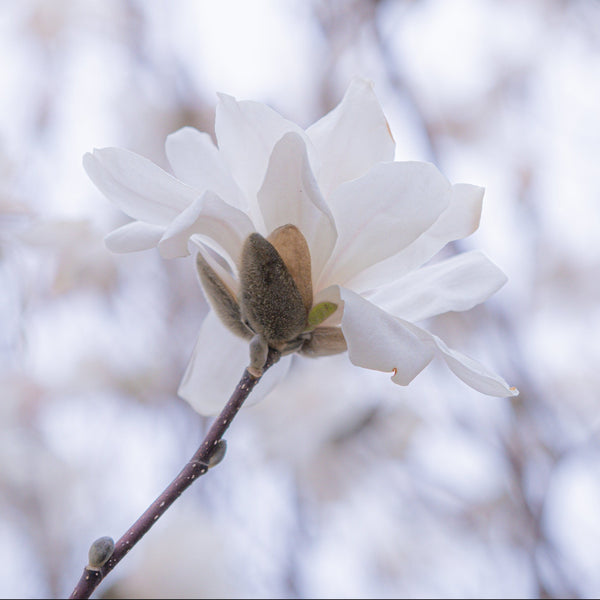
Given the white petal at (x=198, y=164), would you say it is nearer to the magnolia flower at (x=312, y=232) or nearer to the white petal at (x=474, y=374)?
the magnolia flower at (x=312, y=232)

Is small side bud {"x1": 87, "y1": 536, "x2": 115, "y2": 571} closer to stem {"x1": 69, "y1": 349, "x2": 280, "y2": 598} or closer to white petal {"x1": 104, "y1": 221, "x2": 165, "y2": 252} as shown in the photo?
stem {"x1": 69, "y1": 349, "x2": 280, "y2": 598}

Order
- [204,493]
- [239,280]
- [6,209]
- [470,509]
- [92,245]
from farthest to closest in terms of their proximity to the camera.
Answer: [470,509], [204,493], [92,245], [6,209], [239,280]

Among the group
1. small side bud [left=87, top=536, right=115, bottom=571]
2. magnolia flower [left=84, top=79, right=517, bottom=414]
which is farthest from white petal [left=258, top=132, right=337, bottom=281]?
small side bud [left=87, top=536, right=115, bottom=571]

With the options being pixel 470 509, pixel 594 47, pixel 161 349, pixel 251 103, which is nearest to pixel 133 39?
pixel 161 349

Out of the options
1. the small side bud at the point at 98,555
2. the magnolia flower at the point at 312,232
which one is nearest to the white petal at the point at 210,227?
the magnolia flower at the point at 312,232

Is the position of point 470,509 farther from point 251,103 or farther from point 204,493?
point 251,103

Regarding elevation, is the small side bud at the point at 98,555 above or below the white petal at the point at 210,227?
below
